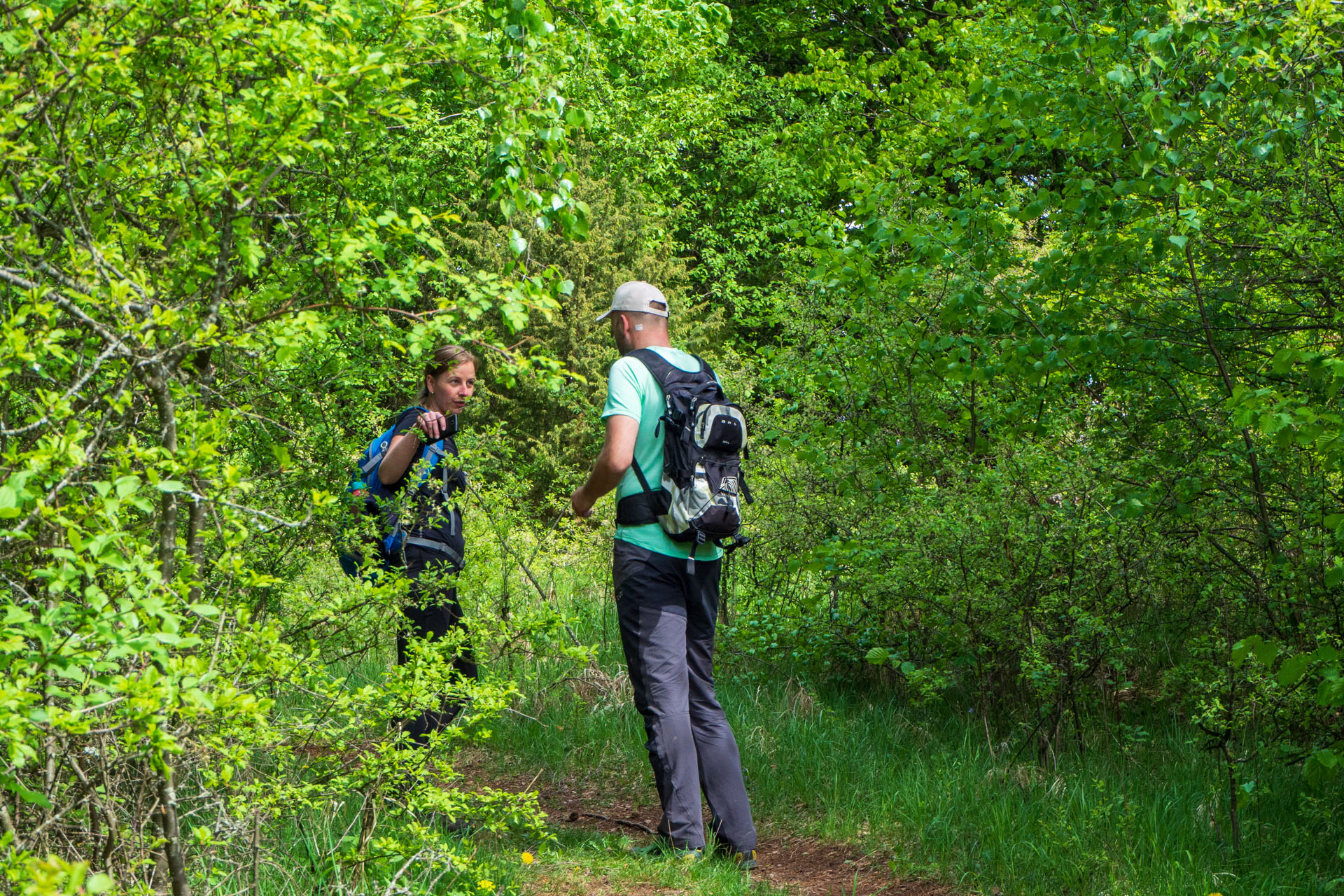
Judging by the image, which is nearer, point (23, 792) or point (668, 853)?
point (23, 792)

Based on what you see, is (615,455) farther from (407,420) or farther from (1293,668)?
(1293,668)

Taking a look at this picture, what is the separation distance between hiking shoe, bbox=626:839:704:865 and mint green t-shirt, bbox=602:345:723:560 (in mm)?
1052

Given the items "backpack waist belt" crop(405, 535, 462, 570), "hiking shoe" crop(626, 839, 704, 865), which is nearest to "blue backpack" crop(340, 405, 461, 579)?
"backpack waist belt" crop(405, 535, 462, 570)

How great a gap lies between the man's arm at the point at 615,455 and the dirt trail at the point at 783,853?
1.42 m

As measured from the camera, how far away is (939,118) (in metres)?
6.10

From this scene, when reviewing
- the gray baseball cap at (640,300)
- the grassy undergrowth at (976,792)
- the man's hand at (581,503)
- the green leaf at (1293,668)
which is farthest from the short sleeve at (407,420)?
the green leaf at (1293,668)

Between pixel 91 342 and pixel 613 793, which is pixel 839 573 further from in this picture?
pixel 91 342

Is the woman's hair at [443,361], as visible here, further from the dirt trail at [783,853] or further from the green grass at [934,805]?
the dirt trail at [783,853]

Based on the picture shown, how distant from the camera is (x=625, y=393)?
13.6 feet

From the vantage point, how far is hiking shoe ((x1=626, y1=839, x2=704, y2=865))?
4.09m

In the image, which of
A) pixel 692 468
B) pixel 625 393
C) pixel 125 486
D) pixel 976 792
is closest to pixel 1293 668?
pixel 976 792

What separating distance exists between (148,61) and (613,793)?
12.3 feet

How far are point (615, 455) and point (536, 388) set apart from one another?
1401mm

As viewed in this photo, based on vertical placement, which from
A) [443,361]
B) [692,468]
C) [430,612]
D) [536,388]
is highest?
[443,361]
